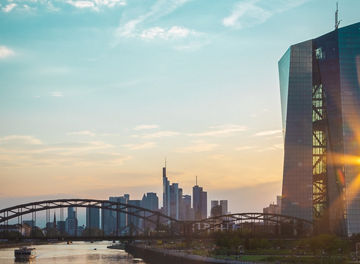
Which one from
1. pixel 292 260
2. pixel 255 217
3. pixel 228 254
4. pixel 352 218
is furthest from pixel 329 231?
pixel 292 260

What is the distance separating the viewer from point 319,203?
18812cm

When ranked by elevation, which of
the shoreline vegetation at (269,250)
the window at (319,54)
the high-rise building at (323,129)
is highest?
the window at (319,54)

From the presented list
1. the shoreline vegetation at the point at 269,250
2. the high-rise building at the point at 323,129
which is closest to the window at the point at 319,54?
the high-rise building at the point at 323,129

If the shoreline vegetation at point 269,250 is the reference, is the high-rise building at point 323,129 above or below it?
above

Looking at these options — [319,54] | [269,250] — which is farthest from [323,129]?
[269,250]

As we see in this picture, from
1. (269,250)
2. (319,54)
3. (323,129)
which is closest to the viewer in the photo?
(269,250)

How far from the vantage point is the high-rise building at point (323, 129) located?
176875 mm

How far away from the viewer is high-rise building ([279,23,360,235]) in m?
177

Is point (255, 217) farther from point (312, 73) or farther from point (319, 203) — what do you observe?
point (312, 73)

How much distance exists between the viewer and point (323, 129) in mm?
187625

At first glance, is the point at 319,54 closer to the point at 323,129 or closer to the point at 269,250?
the point at 323,129

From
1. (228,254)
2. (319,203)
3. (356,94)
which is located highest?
(356,94)

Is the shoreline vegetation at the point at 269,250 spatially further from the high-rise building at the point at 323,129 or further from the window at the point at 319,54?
the window at the point at 319,54

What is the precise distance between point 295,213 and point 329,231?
11725mm
